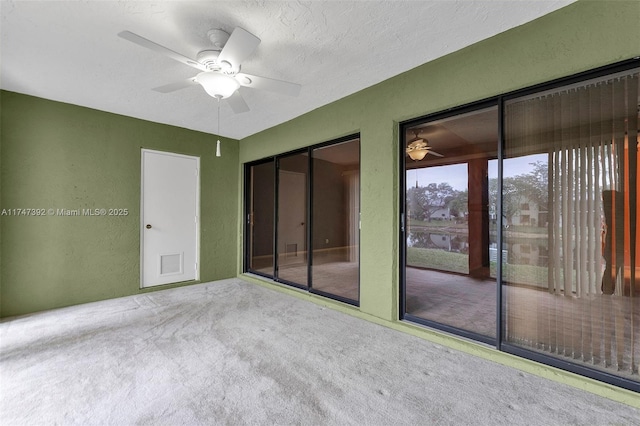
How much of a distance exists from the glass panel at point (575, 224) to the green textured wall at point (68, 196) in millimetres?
4515

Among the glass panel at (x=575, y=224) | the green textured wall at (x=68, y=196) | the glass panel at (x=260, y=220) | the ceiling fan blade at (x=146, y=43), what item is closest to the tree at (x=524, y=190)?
the glass panel at (x=575, y=224)

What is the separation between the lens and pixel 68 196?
3473mm

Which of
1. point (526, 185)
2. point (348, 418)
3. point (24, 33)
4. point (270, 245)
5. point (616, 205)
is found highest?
point (24, 33)

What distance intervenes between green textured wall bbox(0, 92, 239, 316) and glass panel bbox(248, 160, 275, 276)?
139 centimetres

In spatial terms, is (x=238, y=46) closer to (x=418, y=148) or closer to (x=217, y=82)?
(x=217, y=82)

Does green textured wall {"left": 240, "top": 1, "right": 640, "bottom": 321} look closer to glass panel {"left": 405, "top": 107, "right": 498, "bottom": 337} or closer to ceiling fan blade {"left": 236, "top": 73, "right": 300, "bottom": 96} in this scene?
glass panel {"left": 405, "top": 107, "right": 498, "bottom": 337}

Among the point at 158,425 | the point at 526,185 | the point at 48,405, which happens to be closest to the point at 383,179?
the point at 526,185

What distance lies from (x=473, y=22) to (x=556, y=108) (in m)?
0.89

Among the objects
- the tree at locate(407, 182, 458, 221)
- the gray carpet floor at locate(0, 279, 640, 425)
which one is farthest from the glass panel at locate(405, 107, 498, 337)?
the gray carpet floor at locate(0, 279, 640, 425)

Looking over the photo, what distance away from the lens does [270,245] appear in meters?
5.30

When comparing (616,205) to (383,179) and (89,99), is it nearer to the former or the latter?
(383,179)

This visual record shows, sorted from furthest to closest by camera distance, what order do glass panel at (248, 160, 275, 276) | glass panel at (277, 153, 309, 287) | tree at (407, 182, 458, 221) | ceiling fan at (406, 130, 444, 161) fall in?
glass panel at (248, 160, 275, 276) → glass panel at (277, 153, 309, 287) → tree at (407, 182, 458, 221) → ceiling fan at (406, 130, 444, 161)

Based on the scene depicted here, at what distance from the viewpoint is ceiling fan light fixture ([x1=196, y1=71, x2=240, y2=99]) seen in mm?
2098

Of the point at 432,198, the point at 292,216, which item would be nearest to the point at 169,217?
the point at 292,216
